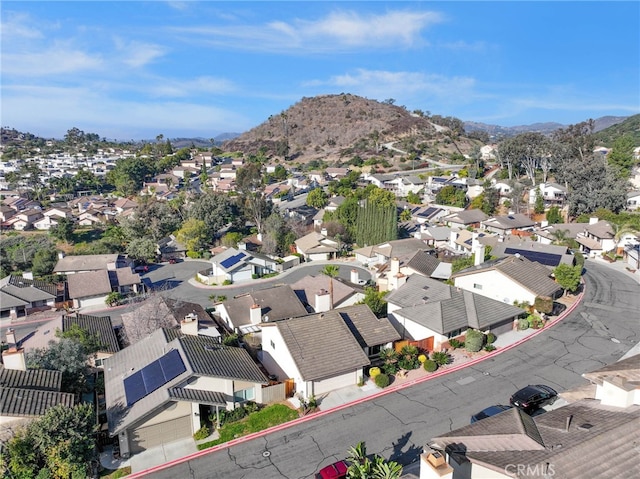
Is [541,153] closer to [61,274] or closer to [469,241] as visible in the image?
[469,241]

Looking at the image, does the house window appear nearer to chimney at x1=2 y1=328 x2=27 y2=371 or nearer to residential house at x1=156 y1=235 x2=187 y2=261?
chimney at x1=2 y1=328 x2=27 y2=371

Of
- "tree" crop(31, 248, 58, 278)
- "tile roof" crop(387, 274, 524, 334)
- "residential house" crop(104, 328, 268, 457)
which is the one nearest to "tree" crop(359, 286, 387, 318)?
"tile roof" crop(387, 274, 524, 334)

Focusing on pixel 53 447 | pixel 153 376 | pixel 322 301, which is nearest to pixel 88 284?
pixel 322 301

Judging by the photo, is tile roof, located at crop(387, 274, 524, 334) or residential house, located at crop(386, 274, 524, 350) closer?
residential house, located at crop(386, 274, 524, 350)

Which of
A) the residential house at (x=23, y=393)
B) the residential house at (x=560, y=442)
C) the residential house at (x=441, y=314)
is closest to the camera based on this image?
the residential house at (x=560, y=442)

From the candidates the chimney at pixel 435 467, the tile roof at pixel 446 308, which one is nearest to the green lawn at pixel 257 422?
the chimney at pixel 435 467

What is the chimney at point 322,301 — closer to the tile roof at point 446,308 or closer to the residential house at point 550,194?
the tile roof at point 446,308
